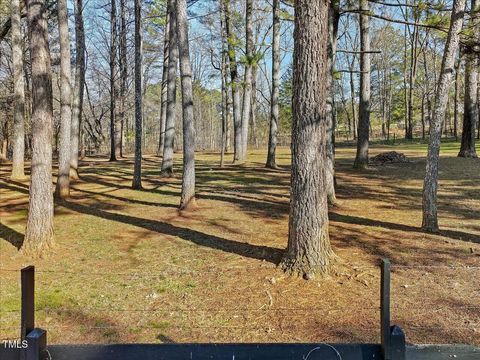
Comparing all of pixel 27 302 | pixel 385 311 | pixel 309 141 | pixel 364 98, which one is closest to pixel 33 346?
pixel 27 302

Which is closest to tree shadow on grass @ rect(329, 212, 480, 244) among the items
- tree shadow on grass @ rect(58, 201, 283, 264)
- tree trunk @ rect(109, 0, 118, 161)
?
tree shadow on grass @ rect(58, 201, 283, 264)

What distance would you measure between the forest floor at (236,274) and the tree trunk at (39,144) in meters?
0.33

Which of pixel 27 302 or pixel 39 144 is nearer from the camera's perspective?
pixel 27 302

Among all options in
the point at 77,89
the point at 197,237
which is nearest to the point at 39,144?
the point at 197,237

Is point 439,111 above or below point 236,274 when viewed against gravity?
above

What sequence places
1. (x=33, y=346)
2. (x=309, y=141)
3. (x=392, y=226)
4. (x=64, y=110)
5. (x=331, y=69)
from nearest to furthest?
1. (x=33, y=346)
2. (x=309, y=141)
3. (x=392, y=226)
4. (x=331, y=69)
5. (x=64, y=110)

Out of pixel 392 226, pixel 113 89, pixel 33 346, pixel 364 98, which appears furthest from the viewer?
pixel 113 89

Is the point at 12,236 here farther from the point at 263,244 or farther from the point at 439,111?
the point at 439,111

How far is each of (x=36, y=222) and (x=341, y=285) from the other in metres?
4.28

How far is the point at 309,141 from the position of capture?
16.1 feet

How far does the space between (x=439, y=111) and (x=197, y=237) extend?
4.23 metres

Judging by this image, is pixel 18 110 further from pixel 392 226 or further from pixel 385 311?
pixel 385 311

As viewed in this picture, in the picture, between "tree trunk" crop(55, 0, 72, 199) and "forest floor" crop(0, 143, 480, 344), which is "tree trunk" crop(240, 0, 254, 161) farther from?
"forest floor" crop(0, 143, 480, 344)

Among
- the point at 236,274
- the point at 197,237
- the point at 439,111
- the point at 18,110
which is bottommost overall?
the point at 236,274
